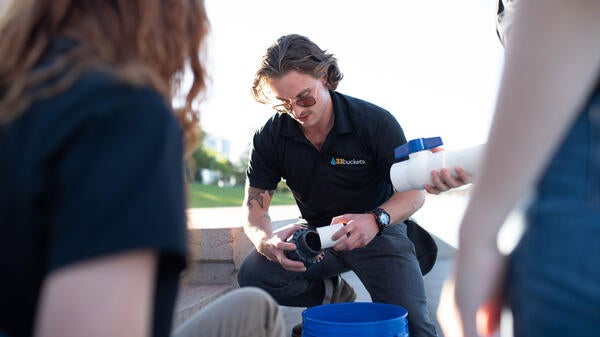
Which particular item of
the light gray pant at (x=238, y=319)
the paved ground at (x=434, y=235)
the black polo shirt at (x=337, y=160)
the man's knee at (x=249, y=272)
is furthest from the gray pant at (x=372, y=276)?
the light gray pant at (x=238, y=319)

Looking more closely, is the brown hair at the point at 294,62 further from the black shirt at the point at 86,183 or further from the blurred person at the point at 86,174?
the black shirt at the point at 86,183

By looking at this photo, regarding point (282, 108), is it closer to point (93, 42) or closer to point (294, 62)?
point (294, 62)

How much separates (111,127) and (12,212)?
176 millimetres

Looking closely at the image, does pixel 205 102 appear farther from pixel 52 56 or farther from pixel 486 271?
pixel 486 271

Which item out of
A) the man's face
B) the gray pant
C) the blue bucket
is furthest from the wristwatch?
the man's face

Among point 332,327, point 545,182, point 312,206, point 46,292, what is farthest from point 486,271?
point 312,206

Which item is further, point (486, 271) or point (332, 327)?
point (332, 327)

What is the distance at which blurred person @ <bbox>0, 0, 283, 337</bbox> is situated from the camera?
69 cm

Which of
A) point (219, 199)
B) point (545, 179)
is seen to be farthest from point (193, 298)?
point (219, 199)

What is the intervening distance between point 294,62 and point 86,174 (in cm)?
236

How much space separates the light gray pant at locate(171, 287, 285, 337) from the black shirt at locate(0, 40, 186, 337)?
59 centimetres

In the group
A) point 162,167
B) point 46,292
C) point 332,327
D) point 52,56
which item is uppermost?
point 52,56

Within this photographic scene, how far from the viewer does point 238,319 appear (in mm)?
1384

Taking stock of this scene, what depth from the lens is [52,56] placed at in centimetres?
82
